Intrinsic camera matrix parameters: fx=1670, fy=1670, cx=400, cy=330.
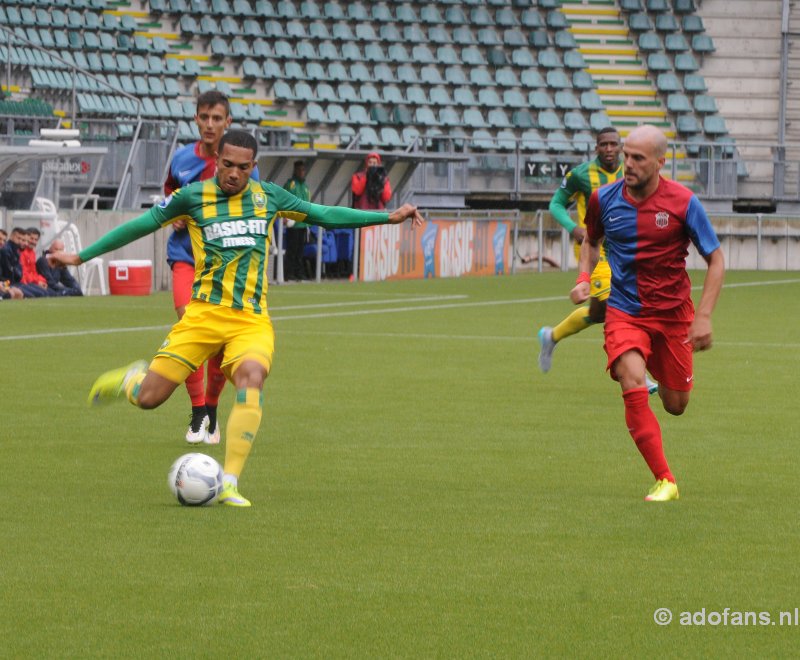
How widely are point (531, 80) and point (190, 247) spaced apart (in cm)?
3068

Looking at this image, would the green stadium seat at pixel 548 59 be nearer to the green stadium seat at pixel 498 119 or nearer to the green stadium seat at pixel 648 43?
the green stadium seat at pixel 648 43

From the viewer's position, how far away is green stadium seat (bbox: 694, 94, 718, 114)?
40438mm

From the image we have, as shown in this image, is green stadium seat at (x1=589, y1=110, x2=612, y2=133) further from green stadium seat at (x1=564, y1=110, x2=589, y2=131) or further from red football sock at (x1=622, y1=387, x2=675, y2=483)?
red football sock at (x1=622, y1=387, x2=675, y2=483)

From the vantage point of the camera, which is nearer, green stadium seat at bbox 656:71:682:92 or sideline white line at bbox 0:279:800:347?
sideline white line at bbox 0:279:800:347

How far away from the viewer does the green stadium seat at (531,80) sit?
39562 mm

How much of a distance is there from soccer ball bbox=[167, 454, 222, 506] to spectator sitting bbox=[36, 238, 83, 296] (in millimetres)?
16158

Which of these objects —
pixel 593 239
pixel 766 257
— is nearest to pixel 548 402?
pixel 593 239

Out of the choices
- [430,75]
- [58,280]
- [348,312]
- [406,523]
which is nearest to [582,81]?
[430,75]

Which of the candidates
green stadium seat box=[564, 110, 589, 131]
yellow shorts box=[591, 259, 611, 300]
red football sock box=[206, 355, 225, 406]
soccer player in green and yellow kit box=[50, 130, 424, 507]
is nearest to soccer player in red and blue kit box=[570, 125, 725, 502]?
soccer player in green and yellow kit box=[50, 130, 424, 507]

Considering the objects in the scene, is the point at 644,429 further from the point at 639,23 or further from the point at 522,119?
the point at 639,23

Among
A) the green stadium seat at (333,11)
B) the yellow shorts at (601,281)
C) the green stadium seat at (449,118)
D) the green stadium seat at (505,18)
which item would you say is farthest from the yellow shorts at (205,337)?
the green stadium seat at (505,18)

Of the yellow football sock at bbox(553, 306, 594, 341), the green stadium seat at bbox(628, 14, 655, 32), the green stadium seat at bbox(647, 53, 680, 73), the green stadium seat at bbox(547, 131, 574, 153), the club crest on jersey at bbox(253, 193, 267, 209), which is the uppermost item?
the green stadium seat at bbox(628, 14, 655, 32)

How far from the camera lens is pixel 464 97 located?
3831 cm

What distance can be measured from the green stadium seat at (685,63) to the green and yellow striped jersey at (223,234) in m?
34.5
